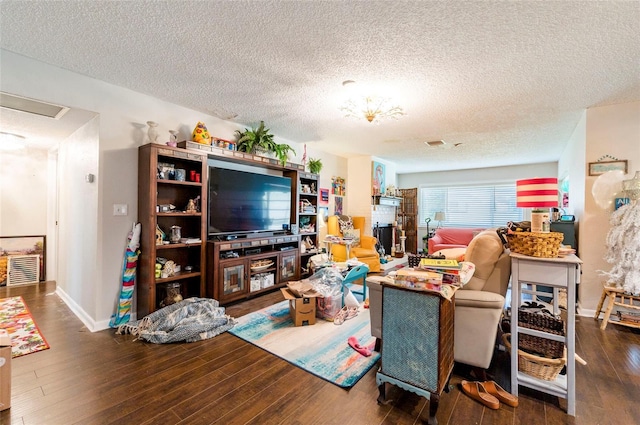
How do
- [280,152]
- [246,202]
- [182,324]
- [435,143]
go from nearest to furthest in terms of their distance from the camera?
[182,324] → [246,202] → [280,152] → [435,143]

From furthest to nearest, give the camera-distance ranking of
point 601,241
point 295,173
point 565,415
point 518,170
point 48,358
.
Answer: point 518,170 → point 295,173 → point 601,241 → point 48,358 → point 565,415

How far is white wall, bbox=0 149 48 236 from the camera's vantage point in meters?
4.28

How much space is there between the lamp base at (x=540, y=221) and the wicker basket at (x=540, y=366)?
2.67 feet

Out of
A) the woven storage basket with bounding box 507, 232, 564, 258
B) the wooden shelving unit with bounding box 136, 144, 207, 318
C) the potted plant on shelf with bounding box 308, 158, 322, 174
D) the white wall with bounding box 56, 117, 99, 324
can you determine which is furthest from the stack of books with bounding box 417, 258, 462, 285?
the potted plant on shelf with bounding box 308, 158, 322, 174

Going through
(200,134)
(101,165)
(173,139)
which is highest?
(200,134)

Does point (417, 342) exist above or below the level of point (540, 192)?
below

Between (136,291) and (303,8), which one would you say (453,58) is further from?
(136,291)

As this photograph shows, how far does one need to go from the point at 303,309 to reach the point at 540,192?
7.47 feet

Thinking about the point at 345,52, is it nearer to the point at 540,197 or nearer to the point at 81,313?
the point at 540,197

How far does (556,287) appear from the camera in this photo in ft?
5.76

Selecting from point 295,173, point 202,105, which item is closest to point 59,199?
point 202,105

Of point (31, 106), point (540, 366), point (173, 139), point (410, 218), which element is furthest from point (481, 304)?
point (410, 218)

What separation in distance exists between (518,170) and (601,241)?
461 cm

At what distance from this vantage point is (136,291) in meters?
2.98
